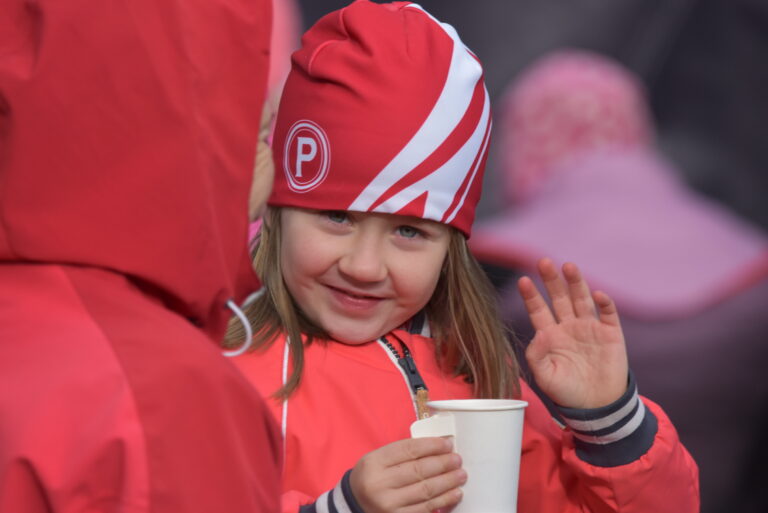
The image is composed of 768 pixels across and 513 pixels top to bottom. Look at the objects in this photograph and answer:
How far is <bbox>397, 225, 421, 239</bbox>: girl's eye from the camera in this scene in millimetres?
2055

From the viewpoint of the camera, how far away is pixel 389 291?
2027 millimetres

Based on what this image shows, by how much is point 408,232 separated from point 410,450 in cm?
48

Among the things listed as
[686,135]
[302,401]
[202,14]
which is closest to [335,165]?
[302,401]

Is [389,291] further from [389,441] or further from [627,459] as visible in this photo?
[627,459]

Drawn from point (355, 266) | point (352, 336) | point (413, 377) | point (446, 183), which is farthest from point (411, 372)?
point (446, 183)

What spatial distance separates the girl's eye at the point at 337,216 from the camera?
2.03m

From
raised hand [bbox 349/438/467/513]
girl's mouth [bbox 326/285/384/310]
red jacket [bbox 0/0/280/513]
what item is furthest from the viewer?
girl's mouth [bbox 326/285/384/310]

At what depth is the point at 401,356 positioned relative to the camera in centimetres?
210

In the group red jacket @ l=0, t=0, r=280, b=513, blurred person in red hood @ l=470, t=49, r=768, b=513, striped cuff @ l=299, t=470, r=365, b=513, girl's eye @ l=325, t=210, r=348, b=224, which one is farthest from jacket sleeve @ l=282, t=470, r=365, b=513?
blurred person in red hood @ l=470, t=49, r=768, b=513

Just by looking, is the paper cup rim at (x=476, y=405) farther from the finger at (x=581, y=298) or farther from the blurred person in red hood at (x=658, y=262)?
the blurred person in red hood at (x=658, y=262)

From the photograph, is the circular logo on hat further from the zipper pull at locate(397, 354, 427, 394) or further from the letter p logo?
the zipper pull at locate(397, 354, 427, 394)

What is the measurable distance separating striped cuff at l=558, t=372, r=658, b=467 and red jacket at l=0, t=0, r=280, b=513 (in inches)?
31.5

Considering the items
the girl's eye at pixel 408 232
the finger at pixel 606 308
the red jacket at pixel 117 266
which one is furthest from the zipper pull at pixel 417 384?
the red jacket at pixel 117 266

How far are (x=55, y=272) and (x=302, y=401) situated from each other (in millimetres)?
788
